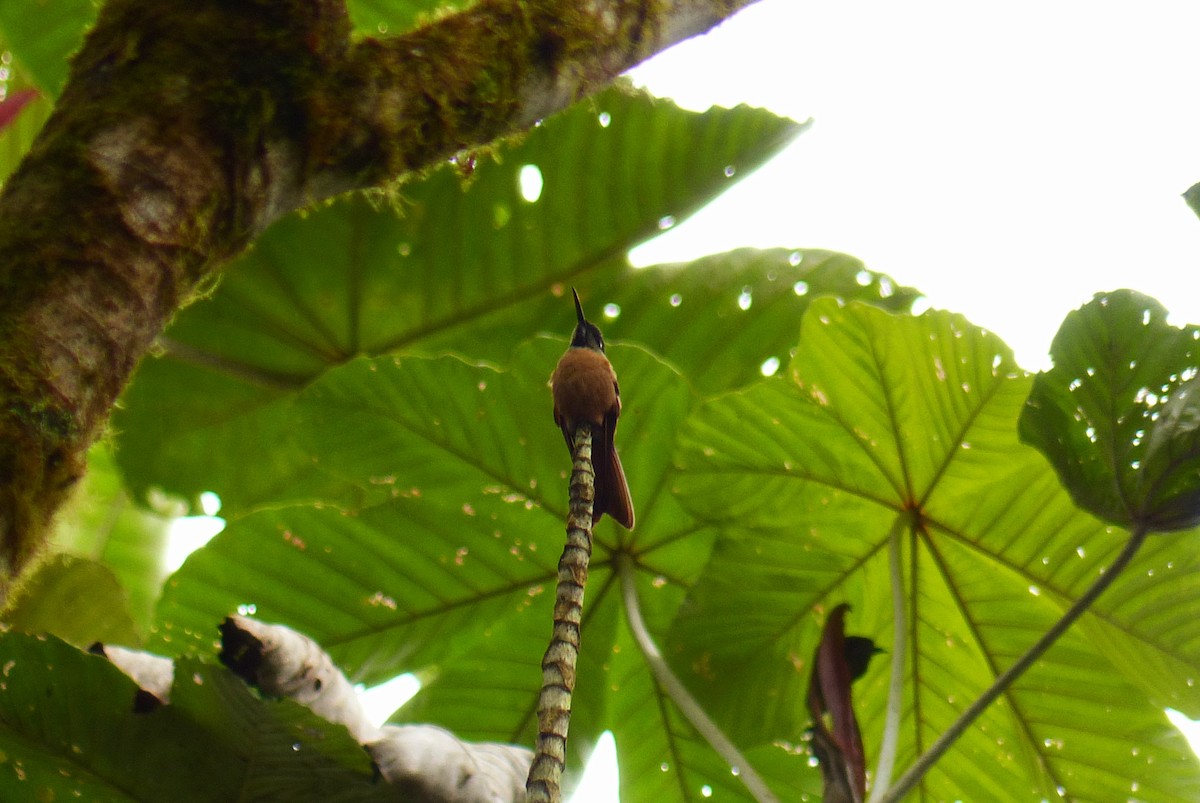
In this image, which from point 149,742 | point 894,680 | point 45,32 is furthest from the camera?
point 45,32

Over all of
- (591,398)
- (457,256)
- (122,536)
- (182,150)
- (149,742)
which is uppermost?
(457,256)

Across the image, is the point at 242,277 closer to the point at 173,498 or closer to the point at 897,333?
the point at 173,498

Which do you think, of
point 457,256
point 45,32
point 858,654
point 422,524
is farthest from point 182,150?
point 45,32

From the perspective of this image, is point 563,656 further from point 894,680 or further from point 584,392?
point 894,680

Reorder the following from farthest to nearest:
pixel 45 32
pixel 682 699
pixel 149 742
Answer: pixel 45 32 < pixel 682 699 < pixel 149 742

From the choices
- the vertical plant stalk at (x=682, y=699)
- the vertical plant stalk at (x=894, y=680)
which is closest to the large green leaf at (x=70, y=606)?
the vertical plant stalk at (x=682, y=699)

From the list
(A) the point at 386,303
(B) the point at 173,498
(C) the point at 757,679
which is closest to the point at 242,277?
(A) the point at 386,303
